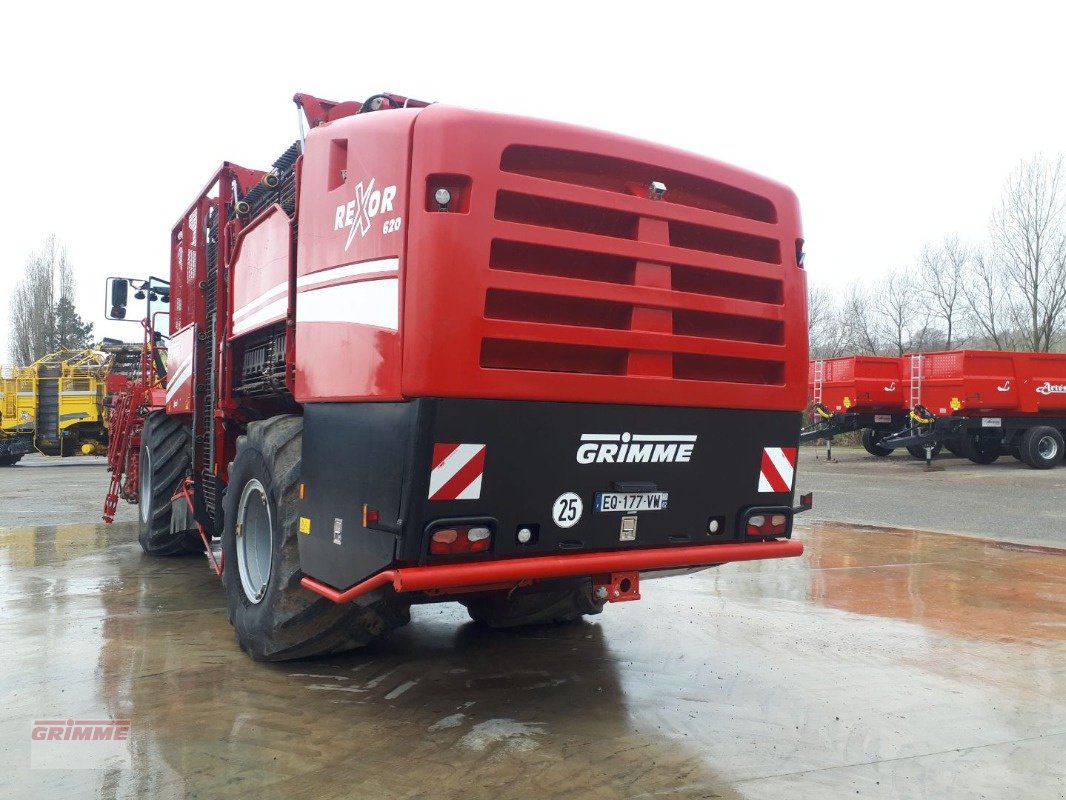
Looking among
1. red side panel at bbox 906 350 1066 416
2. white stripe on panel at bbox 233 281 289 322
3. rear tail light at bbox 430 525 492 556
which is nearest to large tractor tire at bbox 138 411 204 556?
white stripe on panel at bbox 233 281 289 322

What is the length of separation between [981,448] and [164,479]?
66.8 ft

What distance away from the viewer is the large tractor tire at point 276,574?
14.1 ft

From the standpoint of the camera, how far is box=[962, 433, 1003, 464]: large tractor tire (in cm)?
2156

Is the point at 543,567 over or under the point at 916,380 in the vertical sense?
under

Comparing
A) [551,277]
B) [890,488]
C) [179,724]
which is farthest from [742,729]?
[890,488]

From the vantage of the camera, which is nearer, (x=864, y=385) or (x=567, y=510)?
(x=567, y=510)

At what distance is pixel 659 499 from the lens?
4.05 metres

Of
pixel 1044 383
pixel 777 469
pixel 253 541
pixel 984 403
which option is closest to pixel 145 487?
pixel 253 541

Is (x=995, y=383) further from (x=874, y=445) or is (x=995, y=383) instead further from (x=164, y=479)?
(x=164, y=479)

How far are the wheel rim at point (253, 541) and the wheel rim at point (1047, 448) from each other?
2062 centimetres

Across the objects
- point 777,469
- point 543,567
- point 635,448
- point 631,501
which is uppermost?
point 635,448

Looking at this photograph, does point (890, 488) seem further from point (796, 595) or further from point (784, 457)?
point (784, 457)

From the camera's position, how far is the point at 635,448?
395 cm

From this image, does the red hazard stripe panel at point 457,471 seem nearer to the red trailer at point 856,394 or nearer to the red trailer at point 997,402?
the red trailer at point 997,402
